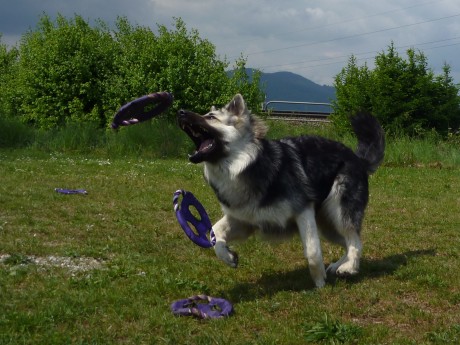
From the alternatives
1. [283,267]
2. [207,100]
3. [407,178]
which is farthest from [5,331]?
[207,100]

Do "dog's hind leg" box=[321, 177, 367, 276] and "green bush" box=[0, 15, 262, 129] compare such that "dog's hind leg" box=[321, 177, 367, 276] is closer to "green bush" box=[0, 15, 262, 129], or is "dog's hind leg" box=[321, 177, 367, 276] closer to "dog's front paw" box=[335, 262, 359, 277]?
"dog's front paw" box=[335, 262, 359, 277]

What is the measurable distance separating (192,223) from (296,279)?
136 centimetres

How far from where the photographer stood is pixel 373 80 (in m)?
27.7

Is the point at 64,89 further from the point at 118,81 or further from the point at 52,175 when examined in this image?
the point at 52,175

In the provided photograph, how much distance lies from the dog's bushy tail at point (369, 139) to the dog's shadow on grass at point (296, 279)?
3.92 ft

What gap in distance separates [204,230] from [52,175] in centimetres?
897

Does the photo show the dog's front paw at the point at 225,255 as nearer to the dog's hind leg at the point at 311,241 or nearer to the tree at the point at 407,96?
the dog's hind leg at the point at 311,241

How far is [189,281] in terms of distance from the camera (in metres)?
6.68

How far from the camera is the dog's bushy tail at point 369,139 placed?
7845 millimetres

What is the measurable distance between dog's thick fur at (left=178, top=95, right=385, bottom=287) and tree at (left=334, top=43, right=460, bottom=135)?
63.9 ft

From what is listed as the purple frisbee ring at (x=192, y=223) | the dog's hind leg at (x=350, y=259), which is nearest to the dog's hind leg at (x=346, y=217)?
the dog's hind leg at (x=350, y=259)

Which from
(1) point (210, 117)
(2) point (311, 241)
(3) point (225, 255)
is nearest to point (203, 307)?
(3) point (225, 255)

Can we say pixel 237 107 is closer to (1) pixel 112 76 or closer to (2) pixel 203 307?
(2) pixel 203 307

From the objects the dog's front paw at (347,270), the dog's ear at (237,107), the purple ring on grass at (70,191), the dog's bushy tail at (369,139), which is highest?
the dog's ear at (237,107)
